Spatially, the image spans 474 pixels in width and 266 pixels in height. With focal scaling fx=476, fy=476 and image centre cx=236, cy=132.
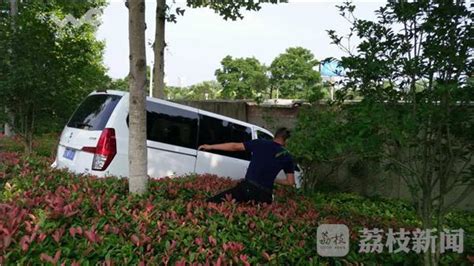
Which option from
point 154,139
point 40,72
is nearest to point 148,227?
point 154,139

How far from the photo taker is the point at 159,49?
372 inches

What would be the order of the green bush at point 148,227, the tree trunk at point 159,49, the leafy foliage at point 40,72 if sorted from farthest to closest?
the tree trunk at point 159,49 → the leafy foliage at point 40,72 → the green bush at point 148,227

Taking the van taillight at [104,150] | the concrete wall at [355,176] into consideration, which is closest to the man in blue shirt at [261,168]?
the van taillight at [104,150]

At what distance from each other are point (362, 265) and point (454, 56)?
62.0 inches

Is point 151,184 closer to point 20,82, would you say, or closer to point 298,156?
point 298,156

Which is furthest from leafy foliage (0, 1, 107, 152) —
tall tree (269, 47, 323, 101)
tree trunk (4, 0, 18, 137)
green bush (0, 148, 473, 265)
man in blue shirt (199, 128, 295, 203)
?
tall tree (269, 47, 323, 101)

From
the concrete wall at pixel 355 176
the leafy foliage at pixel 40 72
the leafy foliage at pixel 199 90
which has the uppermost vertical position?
the leafy foliage at pixel 199 90

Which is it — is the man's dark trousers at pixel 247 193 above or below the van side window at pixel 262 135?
below

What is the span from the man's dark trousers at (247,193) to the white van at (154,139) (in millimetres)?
1833

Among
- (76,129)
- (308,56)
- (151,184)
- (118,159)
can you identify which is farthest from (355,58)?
(308,56)
